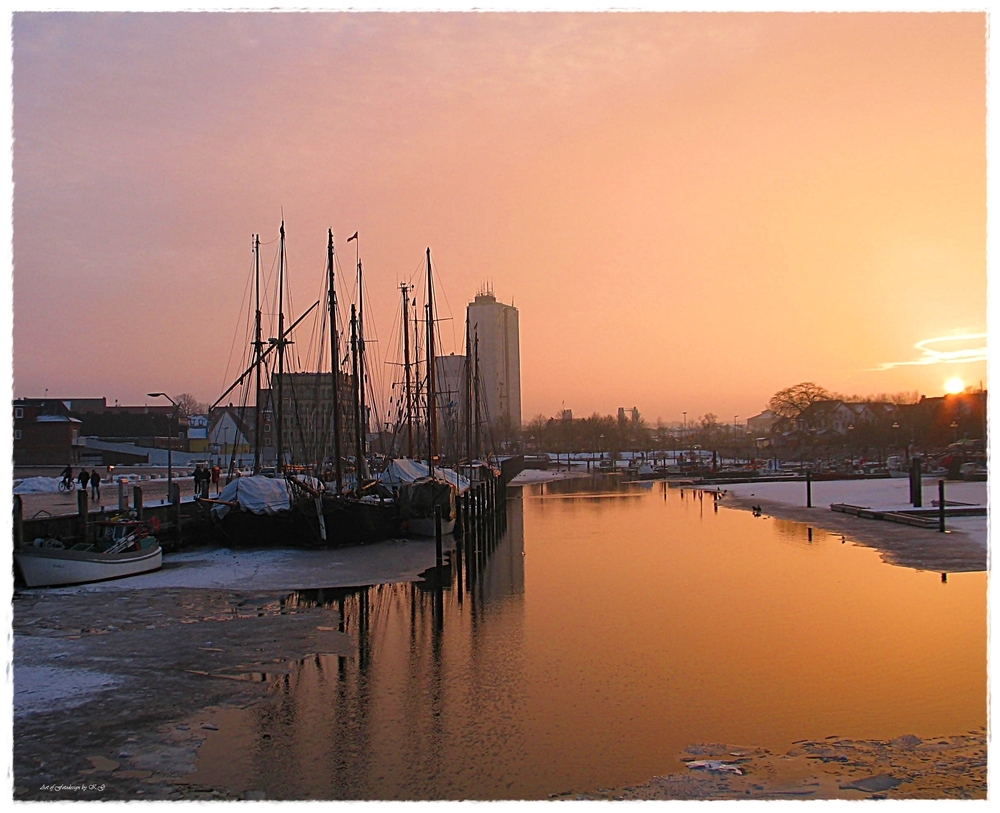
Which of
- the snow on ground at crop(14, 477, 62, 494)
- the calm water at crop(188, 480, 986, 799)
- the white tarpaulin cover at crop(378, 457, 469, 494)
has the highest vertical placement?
the white tarpaulin cover at crop(378, 457, 469, 494)

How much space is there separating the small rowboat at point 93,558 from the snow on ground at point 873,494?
28983mm

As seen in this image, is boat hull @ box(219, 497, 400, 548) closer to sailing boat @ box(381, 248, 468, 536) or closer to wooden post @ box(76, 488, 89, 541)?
sailing boat @ box(381, 248, 468, 536)

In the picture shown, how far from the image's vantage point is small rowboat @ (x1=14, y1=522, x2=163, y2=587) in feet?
84.9

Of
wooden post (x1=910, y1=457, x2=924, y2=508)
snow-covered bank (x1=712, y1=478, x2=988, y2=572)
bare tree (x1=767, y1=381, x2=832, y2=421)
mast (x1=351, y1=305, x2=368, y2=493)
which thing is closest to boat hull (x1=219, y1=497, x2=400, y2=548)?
mast (x1=351, y1=305, x2=368, y2=493)

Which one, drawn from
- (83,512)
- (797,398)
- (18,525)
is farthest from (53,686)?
(797,398)

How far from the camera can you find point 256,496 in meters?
35.7

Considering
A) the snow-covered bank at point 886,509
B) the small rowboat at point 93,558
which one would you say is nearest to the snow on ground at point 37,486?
the small rowboat at point 93,558

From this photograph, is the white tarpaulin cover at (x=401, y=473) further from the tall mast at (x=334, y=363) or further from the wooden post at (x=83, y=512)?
the wooden post at (x=83, y=512)

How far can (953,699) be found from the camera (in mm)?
16125

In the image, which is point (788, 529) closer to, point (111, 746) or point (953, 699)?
point (953, 699)

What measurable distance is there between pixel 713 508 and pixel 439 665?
45.8m

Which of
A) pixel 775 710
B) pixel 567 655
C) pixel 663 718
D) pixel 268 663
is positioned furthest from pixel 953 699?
pixel 268 663

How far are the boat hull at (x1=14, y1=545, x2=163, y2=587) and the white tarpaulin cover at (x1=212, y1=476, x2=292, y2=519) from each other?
7.11 m

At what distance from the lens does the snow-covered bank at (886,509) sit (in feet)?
105
